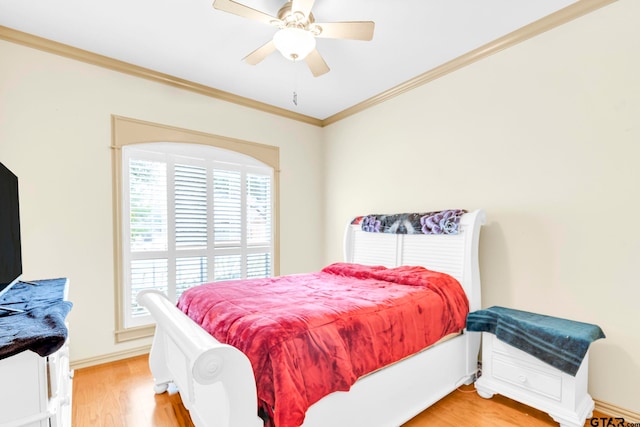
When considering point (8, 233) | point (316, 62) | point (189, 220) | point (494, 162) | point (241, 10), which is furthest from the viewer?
point (189, 220)

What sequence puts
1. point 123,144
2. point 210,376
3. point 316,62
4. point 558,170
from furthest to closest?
point 123,144, point 316,62, point 558,170, point 210,376

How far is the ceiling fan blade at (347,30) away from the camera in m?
1.87

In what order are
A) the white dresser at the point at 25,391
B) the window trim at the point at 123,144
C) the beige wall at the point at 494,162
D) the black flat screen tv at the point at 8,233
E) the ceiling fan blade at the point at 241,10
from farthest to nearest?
the window trim at the point at 123,144
the beige wall at the point at 494,162
the ceiling fan blade at the point at 241,10
the black flat screen tv at the point at 8,233
the white dresser at the point at 25,391

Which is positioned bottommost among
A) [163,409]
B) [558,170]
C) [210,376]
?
[163,409]

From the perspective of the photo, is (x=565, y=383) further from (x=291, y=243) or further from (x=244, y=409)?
(x=291, y=243)

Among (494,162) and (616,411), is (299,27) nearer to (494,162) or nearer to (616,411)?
(494,162)

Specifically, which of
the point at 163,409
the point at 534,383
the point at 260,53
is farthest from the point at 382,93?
the point at 163,409

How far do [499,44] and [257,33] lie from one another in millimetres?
1927

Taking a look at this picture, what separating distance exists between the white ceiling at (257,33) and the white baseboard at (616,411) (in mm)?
2624

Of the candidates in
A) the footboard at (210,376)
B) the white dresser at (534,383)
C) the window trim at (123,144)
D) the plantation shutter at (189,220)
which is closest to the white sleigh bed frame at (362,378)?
the footboard at (210,376)

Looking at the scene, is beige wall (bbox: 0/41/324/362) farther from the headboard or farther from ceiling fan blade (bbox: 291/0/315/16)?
the headboard

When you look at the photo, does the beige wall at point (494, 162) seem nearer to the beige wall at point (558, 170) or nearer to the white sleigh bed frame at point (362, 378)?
the beige wall at point (558, 170)

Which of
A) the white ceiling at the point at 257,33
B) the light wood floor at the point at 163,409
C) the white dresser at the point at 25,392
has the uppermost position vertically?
the white ceiling at the point at 257,33

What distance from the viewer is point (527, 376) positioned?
1.93m
